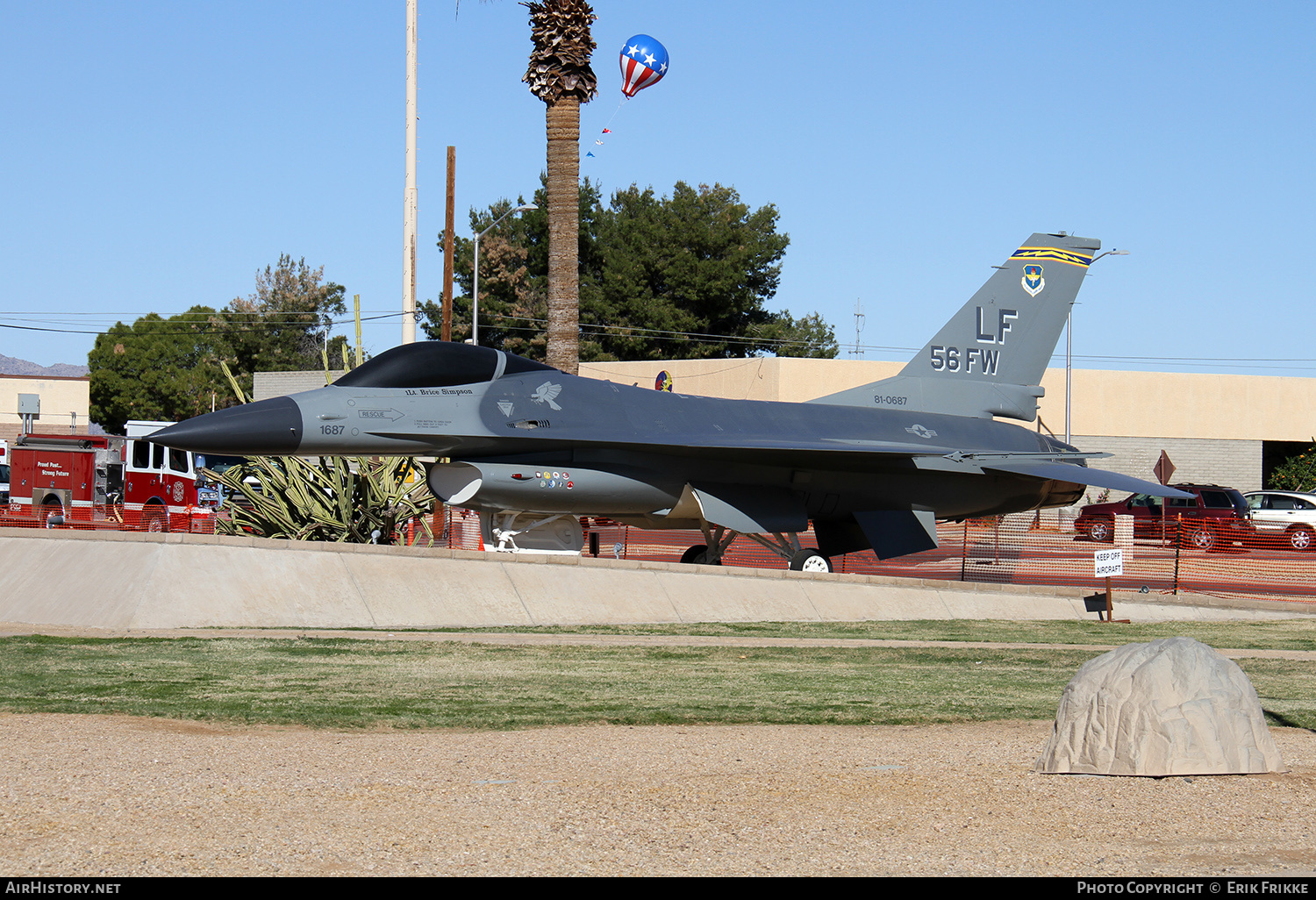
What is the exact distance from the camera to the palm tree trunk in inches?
1031

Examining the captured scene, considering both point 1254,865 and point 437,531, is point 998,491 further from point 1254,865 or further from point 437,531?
point 1254,865

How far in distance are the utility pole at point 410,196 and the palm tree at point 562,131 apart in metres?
2.89

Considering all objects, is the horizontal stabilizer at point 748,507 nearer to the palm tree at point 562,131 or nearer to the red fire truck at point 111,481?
the palm tree at point 562,131

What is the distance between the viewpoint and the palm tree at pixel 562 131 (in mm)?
26219

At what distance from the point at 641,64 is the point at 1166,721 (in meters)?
28.1

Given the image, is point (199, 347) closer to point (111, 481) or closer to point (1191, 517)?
point (111, 481)

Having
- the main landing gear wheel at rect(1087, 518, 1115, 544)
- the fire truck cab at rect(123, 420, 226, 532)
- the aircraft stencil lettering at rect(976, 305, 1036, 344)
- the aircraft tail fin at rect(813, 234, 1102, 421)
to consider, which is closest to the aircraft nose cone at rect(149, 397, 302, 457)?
the aircraft tail fin at rect(813, 234, 1102, 421)

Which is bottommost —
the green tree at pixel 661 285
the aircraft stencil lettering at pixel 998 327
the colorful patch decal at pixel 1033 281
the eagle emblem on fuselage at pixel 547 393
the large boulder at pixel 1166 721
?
the large boulder at pixel 1166 721

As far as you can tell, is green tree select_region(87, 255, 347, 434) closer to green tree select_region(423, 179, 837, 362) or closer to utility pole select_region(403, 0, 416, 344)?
green tree select_region(423, 179, 837, 362)

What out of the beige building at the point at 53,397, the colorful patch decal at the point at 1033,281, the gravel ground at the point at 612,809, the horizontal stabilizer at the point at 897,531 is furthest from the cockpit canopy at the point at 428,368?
the beige building at the point at 53,397

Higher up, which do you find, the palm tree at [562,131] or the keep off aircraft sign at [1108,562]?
the palm tree at [562,131]

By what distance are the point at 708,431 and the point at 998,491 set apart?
5452mm

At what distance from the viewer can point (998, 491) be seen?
65.6 ft

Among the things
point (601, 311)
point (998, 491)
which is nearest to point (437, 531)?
point (998, 491)
